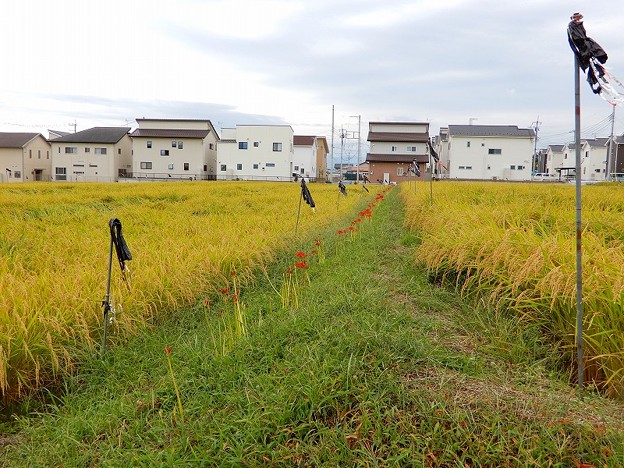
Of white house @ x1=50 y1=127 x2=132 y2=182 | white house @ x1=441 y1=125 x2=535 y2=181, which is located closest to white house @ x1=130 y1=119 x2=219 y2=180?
white house @ x1=50 y1=127 x2=132 y2=182

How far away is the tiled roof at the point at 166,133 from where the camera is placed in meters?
44.6

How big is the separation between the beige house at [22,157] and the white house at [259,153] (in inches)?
701

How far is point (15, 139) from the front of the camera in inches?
1652

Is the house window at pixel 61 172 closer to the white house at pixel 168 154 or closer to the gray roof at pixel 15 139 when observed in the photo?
the gray roof at pixel 15 139

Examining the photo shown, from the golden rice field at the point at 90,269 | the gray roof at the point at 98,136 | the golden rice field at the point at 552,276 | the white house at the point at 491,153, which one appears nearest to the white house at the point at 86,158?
the gray roof at the point at 98,136

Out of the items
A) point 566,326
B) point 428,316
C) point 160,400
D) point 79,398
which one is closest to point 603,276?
point 566,326

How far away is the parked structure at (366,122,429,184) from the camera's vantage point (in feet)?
160

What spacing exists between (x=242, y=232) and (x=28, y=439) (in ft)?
16.1

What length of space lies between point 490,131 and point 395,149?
33.6 feet

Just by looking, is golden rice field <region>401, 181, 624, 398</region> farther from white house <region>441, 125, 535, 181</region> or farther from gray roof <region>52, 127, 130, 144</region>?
gray roof <region>52, 127, 130, 144</region>

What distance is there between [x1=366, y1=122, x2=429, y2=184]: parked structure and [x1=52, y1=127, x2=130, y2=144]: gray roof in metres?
26.7

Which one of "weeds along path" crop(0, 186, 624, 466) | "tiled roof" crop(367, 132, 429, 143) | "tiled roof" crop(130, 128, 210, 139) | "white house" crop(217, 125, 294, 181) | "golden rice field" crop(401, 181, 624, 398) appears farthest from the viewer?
"tiled roof" crop(367, 132, 429, 143)

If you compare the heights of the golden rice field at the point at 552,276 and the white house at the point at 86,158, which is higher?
the white house at the point at 86,158

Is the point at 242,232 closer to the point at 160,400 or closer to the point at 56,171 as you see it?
the point at 160,400
